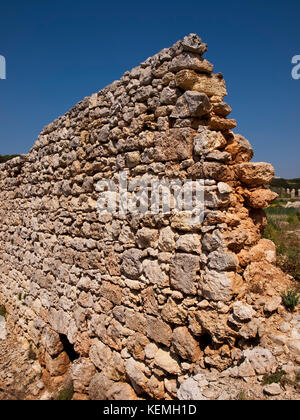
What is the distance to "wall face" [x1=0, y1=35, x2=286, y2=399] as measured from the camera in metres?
2.71

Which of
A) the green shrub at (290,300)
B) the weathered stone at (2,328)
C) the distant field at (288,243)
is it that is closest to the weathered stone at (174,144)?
the green shrub at (290,300)

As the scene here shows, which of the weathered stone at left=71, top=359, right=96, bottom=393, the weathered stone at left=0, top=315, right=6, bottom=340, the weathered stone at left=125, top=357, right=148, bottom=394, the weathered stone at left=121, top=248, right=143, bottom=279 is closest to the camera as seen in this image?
the weathered stone at left=125, top=357, right=148, bottom=394

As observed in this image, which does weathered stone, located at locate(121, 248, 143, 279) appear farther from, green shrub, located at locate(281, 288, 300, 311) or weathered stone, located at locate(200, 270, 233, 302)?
green shrub, located at locate(281, 288, 300, 311)

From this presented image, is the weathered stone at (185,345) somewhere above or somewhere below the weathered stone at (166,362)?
above

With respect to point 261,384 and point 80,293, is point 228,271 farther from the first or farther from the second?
point 80,293

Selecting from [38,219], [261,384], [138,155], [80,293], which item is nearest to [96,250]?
[80,293]

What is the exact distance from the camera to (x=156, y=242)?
3.20 m

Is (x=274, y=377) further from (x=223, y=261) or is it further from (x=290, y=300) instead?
(x=223, y=261)

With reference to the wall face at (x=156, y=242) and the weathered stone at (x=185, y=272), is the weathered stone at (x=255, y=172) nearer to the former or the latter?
the wall face at (x=156, y=242)

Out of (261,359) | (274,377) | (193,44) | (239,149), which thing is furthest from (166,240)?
(193,44)

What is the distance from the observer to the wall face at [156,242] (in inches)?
107

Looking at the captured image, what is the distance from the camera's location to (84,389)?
12.6ft

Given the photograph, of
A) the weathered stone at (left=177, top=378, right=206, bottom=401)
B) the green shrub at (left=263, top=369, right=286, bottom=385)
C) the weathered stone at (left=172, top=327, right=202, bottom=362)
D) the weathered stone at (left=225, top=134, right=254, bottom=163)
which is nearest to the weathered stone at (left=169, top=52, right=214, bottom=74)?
the weathered stone at (left=225, top=134, right=254, bottom=163)

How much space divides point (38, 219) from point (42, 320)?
1860 millimetres
